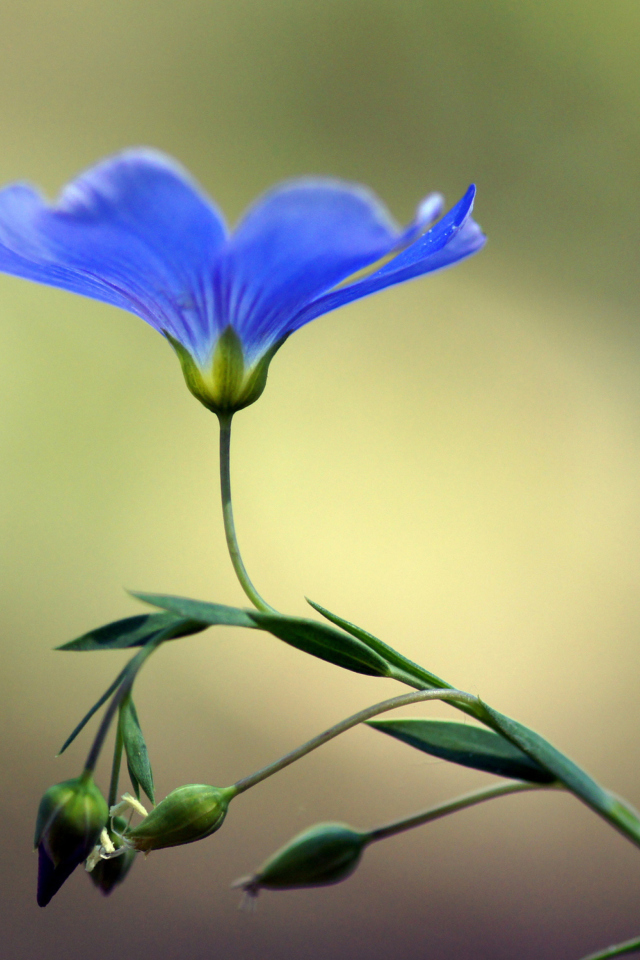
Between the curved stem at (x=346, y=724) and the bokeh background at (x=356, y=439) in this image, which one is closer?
the curved stem at (x=346, y=724)

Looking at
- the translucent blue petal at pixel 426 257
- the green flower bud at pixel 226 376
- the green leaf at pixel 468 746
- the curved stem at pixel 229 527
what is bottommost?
the green leaf at pixel 468 746

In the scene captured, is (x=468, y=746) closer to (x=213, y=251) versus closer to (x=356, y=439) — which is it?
(x=213, y=251)

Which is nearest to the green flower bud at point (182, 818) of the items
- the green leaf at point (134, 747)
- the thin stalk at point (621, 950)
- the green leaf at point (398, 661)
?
the green leaf at point (134, 747)

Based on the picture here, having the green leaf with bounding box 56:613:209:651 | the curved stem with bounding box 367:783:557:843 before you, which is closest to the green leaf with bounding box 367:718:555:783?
the curved stem with bounding box 367:783:557:843

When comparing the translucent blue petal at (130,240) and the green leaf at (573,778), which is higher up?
the translucent blue petal at (130,240)

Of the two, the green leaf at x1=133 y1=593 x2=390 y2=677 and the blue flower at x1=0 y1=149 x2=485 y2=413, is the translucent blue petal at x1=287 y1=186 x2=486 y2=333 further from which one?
the green leaf at x1=133 y1=593 x2=390 y2=677

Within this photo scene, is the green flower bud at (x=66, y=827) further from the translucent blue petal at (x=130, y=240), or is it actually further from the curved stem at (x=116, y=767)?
the translucent blue petal at (x=130, y=240)
